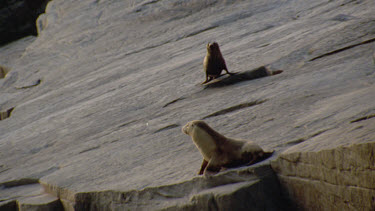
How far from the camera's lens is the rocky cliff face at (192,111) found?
2.75m

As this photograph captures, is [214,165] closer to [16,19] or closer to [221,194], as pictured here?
[221,194]

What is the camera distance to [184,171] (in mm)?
3230

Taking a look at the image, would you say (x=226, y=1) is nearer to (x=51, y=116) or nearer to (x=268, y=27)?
(x=268, y=27)

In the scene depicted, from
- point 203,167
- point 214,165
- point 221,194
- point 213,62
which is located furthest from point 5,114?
point 221,194

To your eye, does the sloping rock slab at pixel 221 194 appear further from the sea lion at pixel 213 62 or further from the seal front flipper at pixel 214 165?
the sea lion at pixel 213 62

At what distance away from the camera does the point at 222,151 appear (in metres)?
2.92

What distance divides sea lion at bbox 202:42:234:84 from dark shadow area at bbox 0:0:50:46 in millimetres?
11457

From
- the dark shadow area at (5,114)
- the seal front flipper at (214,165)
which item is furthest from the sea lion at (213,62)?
the dark shadow area at (5,114)

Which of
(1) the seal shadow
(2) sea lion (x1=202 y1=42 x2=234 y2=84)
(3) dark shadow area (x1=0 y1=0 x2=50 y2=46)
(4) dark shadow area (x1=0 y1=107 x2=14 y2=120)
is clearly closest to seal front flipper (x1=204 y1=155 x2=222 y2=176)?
(2) sea lion (x1=202 y1=42 x2=234 y2=84)

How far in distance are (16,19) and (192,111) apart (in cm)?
1198

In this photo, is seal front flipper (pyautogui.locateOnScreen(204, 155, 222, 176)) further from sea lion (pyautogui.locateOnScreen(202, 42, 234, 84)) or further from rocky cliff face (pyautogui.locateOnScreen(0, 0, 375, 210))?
sea lion (pyautogui.locateOnScreen(202, 42, 234, 84))

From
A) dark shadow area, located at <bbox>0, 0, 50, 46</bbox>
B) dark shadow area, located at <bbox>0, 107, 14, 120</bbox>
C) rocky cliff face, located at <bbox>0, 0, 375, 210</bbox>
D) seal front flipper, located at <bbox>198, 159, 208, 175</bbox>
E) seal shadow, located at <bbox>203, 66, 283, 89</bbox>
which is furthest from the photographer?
dark shadow area, located at <bbox>0, 0, 50, 46</bbox>

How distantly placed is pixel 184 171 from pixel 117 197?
1.62 ft

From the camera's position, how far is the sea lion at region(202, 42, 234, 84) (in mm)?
4934
